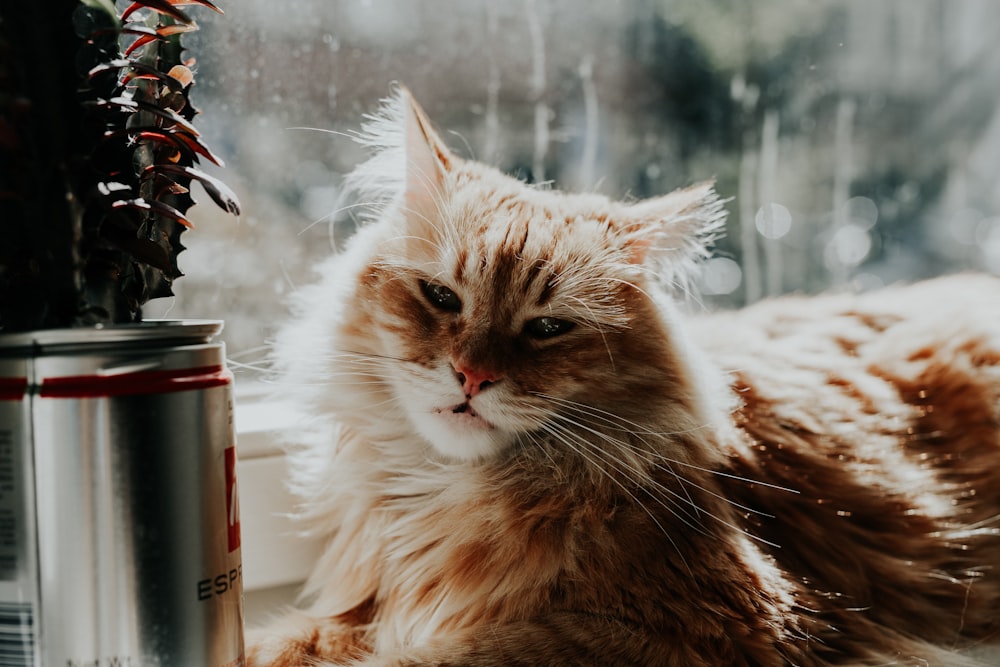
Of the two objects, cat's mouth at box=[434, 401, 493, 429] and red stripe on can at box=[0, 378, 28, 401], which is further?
cat's mouth at box=[434, 401, 493, 429]

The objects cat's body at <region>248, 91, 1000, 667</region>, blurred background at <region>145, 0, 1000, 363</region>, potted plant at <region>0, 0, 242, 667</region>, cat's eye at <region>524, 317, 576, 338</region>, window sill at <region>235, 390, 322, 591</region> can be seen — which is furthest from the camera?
blurred background at <region>145, 0, 1000, 363</region>

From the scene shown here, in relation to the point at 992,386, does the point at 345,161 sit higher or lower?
higher

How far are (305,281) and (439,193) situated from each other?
1.61 feet

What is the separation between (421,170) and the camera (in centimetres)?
130

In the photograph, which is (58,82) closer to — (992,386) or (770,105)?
(992,386)

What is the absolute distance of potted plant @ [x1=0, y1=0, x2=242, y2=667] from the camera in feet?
2.48

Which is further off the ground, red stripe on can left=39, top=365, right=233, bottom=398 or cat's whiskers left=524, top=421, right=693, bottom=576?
red stripe on can left=39, top=365, right=233, bottom=398

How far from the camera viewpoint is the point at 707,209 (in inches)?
52.1

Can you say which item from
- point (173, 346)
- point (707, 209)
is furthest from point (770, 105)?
point (173, 346)

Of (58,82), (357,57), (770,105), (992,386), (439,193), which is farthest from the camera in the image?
(770,105)

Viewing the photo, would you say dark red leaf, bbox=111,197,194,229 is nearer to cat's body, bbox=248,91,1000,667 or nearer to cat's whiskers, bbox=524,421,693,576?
cat's body, bbox=248,91,1000,667

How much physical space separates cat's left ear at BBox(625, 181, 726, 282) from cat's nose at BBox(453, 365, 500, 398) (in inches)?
12.6

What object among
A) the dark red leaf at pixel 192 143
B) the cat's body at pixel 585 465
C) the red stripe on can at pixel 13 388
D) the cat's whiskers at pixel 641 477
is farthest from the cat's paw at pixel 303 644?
the dark red leaf at pixel 192 143

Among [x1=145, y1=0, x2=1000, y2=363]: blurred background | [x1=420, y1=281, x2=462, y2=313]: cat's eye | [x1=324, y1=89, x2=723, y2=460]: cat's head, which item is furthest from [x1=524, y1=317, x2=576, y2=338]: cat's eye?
[x1=145, y1=0, x2=1000, y2=363]: blurred background
